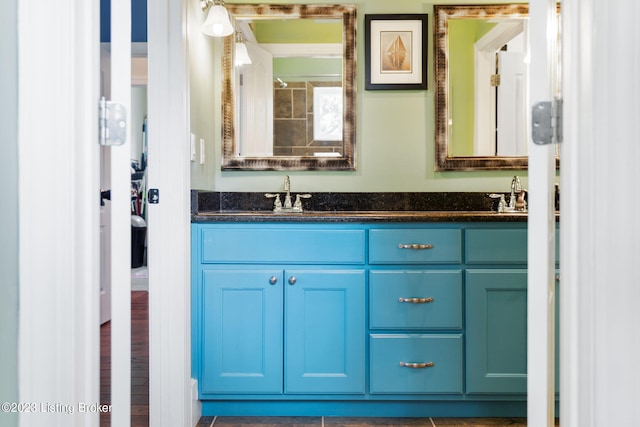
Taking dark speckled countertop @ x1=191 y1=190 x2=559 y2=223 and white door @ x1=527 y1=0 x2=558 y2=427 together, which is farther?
dark speckled countertop @ x1=191 y1=190 x2=559 y2=223

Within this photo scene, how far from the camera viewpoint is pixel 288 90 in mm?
2418

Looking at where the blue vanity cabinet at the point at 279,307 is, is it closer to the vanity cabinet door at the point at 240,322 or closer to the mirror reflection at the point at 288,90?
the vanity cabinet door at the point at 240,322

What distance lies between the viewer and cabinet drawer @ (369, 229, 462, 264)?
73.4 inches

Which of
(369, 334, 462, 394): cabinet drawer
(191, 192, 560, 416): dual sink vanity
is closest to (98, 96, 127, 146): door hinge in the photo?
(191, 192, 560, 416): dual sink vanity

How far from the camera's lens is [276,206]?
2365 mm

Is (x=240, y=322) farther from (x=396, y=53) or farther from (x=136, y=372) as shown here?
(x=396, y=53)

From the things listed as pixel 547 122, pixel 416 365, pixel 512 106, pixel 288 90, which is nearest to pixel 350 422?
pixel 416 365

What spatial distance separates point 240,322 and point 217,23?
55.8 inches

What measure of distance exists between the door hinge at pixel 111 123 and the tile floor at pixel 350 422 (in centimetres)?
143

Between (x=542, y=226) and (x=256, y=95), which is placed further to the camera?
(x=256, y=95)

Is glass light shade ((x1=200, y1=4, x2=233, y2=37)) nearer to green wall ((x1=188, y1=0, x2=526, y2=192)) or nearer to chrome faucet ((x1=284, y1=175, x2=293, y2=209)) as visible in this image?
green wall ((x1=188, y1=0, x2=526, y2=192))

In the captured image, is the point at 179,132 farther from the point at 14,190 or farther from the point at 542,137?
the point at 542,137

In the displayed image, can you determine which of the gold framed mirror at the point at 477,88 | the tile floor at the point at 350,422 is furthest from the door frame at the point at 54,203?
the gold framed mirror at the point at 477,88

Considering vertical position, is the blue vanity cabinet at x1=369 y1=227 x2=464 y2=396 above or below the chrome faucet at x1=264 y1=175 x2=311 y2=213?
below
